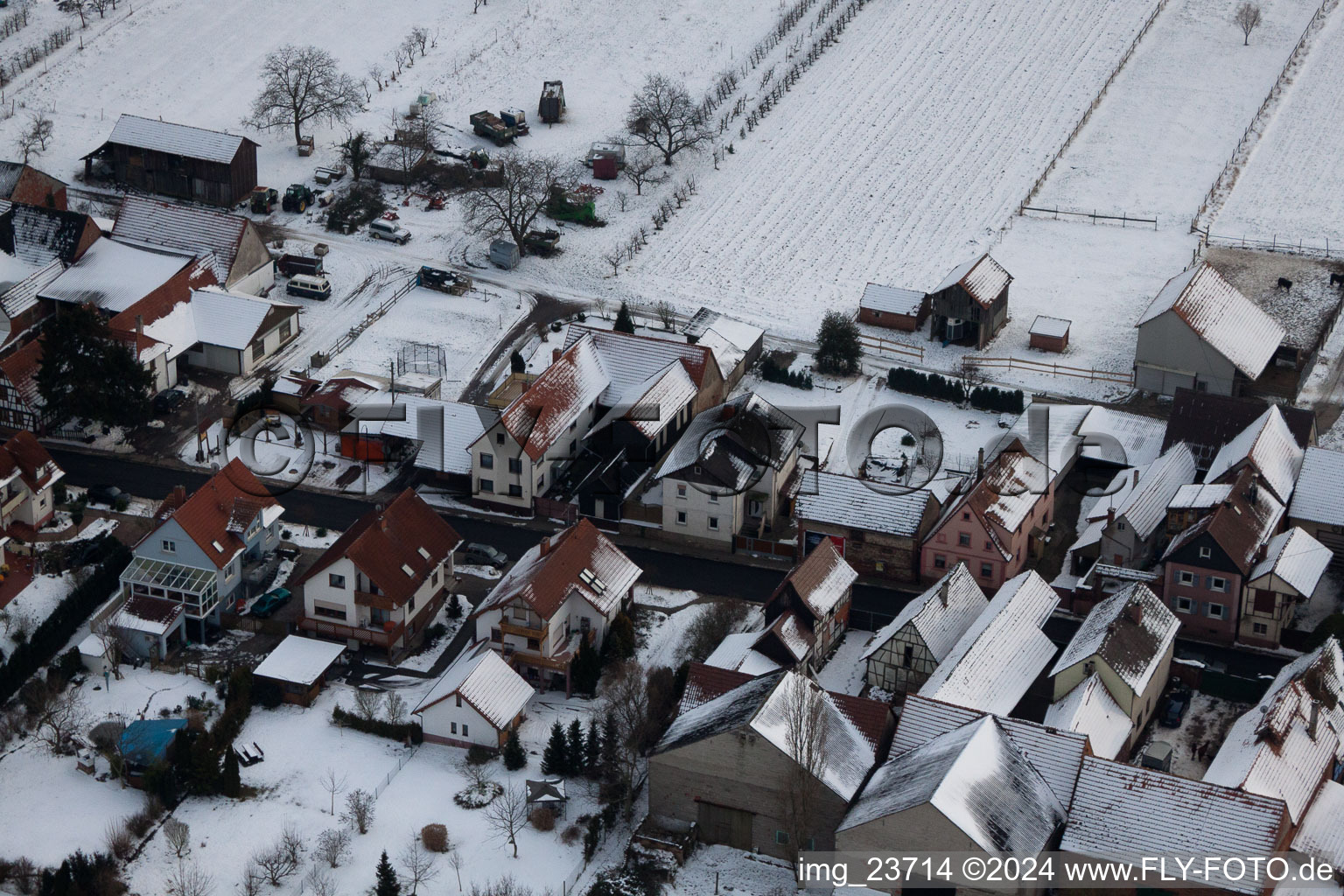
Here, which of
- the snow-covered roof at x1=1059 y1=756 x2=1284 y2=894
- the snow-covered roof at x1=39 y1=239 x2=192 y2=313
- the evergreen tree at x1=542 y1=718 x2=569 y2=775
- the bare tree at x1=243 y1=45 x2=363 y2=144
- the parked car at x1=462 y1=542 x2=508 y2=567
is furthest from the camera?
the bare tree at x1=243 y1=45 x2=363 y2=144

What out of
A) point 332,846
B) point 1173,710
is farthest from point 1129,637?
point 332,846

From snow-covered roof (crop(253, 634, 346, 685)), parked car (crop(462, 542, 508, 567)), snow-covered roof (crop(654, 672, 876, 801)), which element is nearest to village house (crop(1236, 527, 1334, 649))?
snow-covered roof (crop(654, 672, 876, 801))

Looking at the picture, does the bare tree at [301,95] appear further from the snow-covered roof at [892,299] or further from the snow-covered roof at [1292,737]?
the snow-covered roof at [1292,737]

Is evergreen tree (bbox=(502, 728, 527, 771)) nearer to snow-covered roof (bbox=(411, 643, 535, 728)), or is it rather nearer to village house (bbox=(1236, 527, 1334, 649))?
snow-covered roof (bbox=(411, 643, 535, 728))

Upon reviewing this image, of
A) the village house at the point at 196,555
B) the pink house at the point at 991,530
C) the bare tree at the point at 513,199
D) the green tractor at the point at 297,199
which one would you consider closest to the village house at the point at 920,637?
the pink house at the point at 991,530

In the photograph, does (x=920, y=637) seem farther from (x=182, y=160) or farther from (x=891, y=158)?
(x=182, y=160)

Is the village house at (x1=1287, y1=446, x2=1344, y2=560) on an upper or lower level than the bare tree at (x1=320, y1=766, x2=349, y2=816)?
upper

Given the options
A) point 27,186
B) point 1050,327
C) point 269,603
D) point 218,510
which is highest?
point 218,510
